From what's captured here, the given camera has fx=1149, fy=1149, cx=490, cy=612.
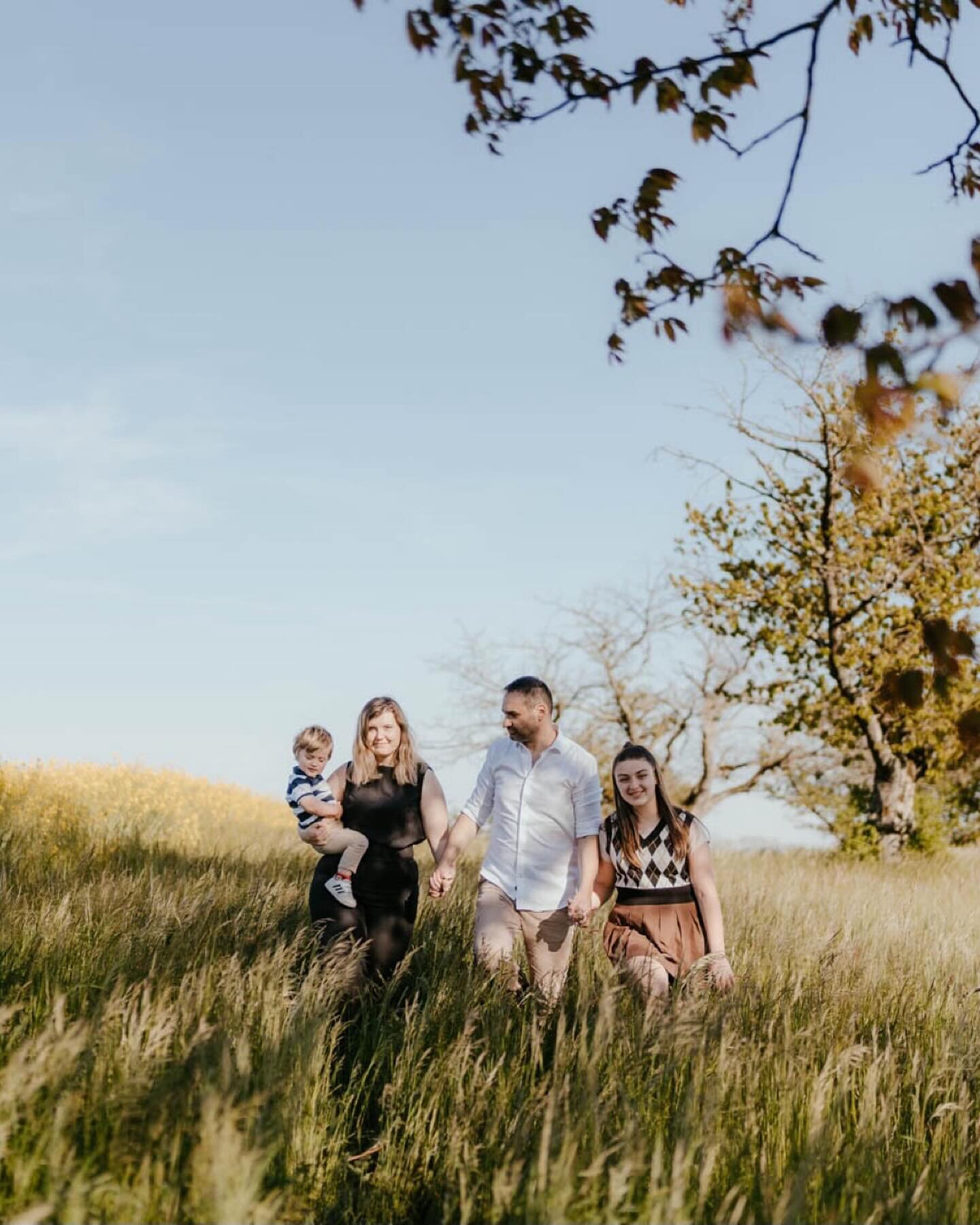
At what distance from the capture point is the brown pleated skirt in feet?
20.0

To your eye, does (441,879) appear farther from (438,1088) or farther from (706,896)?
(438,1088)

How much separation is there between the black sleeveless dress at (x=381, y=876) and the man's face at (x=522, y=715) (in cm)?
73

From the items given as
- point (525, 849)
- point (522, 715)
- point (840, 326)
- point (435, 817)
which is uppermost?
point (840, 326)

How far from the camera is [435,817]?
6.71 meters

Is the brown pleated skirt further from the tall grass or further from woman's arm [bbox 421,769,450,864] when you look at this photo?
woman's arm [bbox 421,769,450,864]

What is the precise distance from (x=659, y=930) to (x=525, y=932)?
81cm

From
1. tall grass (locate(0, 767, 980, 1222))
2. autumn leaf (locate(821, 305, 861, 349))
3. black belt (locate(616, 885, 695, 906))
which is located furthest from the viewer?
black belt (locate(616, 885, 695, 906))

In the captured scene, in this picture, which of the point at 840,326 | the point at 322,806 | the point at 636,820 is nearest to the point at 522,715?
the point at 636,820

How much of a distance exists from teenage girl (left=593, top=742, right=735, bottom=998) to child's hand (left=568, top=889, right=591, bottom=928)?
129 millimetres

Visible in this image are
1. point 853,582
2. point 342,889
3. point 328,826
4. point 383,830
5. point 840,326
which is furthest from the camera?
point 853,582

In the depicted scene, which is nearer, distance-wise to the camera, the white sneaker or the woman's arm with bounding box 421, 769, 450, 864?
the white sneaker

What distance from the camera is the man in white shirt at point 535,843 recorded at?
650 cm

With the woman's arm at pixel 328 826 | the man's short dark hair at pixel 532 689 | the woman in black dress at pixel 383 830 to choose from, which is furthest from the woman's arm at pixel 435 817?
the man's short dark hair at pixel 532 689

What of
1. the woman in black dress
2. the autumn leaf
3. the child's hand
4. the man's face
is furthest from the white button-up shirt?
the autumn leaf
